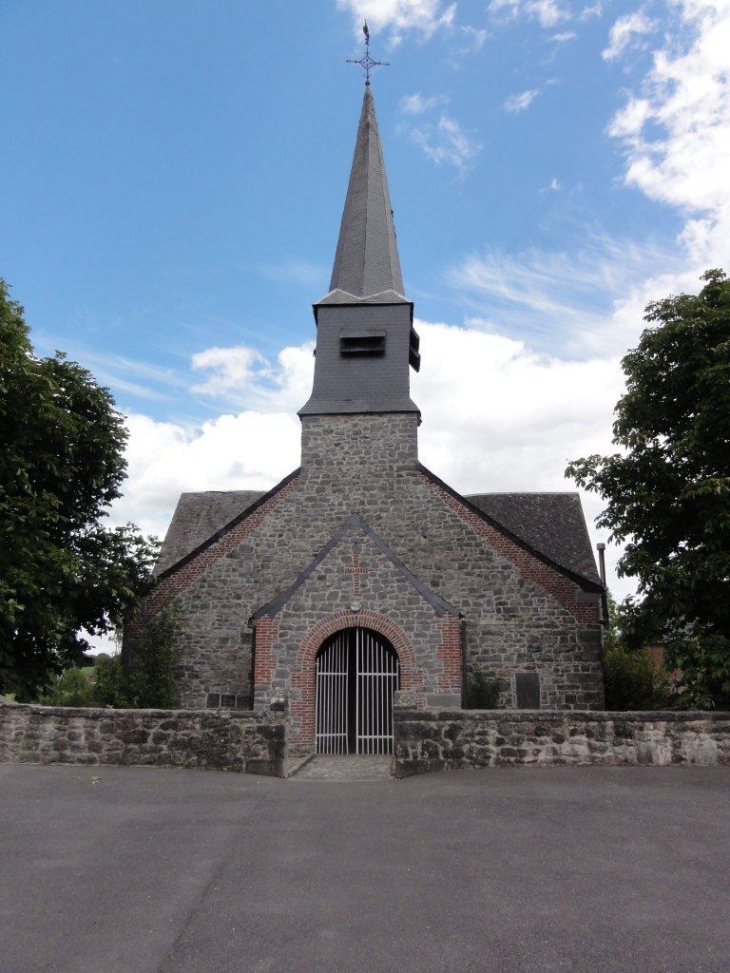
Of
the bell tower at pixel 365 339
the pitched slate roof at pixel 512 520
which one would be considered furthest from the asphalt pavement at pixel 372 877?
the pitched slate roof at pixel 512 520

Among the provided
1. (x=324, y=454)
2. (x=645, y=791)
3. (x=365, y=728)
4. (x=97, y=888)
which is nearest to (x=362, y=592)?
(x=365, y=728)

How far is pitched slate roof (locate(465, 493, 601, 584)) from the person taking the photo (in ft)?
66.0

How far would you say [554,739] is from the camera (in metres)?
10.3

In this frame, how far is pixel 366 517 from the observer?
1800 centimetres

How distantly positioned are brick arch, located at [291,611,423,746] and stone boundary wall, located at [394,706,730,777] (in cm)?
315

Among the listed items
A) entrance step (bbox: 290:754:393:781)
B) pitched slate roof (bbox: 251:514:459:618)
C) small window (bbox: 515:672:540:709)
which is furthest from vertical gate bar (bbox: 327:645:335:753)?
small window (bbox: 515:672:540:709)

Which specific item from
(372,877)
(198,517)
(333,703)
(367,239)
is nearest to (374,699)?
(333,703)

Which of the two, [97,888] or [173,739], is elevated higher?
[173,739]

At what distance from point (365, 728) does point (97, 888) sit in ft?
31.4

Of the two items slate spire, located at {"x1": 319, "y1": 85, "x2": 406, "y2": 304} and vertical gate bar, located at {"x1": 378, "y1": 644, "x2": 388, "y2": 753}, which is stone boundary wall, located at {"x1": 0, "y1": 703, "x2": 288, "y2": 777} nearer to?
vertical gate bar, located at {"x1": 378, "y1": 644, "x2": 388, "y2": 753}

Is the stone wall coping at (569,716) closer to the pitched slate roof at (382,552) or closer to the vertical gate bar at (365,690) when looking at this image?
the pitched slate roof at (382,552)

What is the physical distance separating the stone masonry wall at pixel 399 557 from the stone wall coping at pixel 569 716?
5.82 meters

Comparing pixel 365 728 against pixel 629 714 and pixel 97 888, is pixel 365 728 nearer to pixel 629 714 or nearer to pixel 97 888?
pixel 629 714

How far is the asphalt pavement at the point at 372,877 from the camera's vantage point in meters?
4.55
